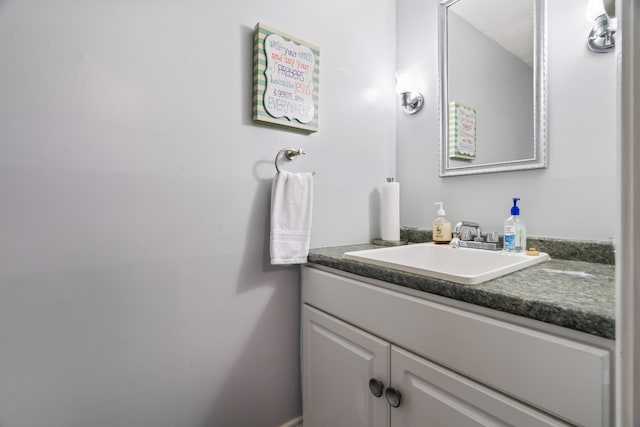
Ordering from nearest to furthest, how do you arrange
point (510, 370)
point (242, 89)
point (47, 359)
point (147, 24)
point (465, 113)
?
1. point (510, 370)
2. point (47, 359)
3. point (147, 24)
4. point (242, 89)
5. point (465, 113)

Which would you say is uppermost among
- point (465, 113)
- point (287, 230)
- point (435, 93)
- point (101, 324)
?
point (435, 93)

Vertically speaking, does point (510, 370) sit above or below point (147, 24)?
below

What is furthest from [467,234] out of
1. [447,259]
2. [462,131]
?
[462,131]

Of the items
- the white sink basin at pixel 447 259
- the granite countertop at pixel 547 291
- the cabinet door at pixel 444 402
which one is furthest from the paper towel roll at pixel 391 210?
the cabinet door at pixel 444 402

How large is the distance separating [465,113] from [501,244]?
60 cm

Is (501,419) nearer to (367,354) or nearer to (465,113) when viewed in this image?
(367,354)

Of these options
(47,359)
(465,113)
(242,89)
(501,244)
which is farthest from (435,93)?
(47,359)

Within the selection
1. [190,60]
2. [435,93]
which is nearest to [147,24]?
[190,60]

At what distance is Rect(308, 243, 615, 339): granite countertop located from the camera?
51cm

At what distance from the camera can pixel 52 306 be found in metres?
0.78

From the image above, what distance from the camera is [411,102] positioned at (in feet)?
4.84
